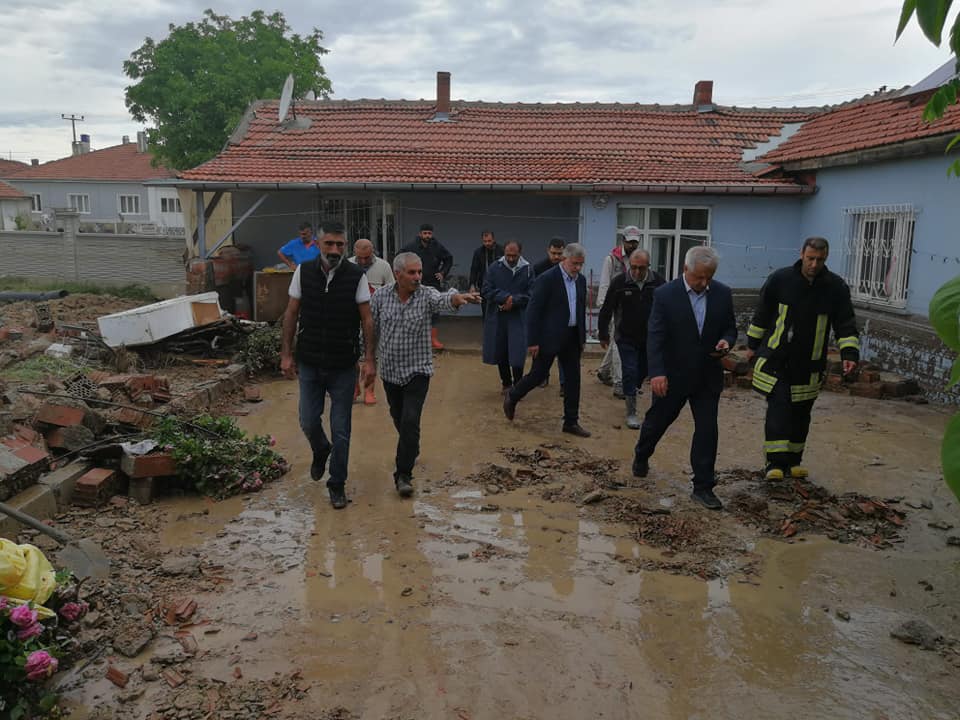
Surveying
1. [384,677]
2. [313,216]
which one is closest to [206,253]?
[313,216]

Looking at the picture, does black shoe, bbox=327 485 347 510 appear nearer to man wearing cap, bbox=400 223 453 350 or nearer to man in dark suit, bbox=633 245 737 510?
man in dark suit, bbox=633 245 737 510

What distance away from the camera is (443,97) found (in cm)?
1581

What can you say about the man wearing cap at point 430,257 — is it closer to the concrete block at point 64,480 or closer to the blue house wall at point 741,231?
the blue house wall at point 741,231

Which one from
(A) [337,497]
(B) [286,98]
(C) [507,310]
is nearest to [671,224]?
(C) [507,310]

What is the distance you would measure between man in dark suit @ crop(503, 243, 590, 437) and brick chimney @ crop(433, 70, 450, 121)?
952 cm

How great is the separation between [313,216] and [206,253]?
7.57ft

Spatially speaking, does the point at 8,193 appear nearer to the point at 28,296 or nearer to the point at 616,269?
the point at 28,296

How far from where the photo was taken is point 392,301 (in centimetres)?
558

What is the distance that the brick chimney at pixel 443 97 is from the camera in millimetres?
15727

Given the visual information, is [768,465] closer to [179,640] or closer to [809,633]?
[809,633]

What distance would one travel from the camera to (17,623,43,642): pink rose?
10.3 feet

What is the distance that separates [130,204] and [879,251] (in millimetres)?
45119

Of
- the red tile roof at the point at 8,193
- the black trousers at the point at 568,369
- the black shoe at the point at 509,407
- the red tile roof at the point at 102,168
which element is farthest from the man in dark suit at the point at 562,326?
the red tile roof at the point at 102,168

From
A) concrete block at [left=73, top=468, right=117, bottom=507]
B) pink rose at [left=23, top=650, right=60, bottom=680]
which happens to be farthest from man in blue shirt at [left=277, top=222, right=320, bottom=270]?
pink rose at [left=23, top=650, right=60, bottom=680]
